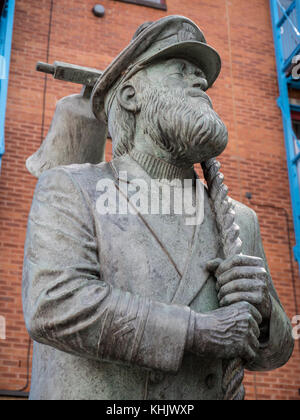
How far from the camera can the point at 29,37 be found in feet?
33.4

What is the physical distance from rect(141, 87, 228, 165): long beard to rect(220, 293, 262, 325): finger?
68 cm

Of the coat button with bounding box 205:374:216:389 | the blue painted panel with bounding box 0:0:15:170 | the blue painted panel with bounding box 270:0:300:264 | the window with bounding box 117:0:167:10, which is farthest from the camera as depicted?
the window with bounding box 117:0:167:10

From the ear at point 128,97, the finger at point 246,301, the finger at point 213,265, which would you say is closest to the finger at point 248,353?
the finger at point 246,301

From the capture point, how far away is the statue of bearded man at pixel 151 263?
216 cm

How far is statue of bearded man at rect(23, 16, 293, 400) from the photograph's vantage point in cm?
216

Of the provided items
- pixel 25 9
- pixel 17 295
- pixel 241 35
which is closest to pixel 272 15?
pixel 241 35

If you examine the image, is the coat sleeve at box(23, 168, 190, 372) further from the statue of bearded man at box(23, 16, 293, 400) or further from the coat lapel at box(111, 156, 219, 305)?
the coat lapel at box(111, 156, 219, 305)

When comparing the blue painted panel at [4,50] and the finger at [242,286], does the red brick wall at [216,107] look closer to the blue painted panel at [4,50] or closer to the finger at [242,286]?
the blue painted panel at [4,50]

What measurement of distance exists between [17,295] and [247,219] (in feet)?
19.8

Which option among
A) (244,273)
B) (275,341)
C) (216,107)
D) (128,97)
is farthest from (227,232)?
(216,107)

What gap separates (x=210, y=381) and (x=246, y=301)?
35cm

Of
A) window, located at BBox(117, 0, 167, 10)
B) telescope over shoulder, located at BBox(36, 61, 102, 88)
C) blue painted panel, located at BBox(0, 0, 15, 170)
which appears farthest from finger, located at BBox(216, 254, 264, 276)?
window, located at BBox(117, 0, 167, 10)

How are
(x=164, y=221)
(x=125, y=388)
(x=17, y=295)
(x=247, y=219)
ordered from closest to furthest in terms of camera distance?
(x=125, y=388)
(x=164, y=221)
(x=247, y=219)
(x=17, y=295)

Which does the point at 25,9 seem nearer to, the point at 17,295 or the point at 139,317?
the point at 17,295
